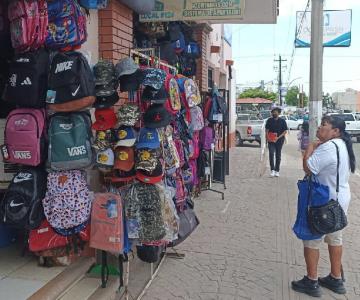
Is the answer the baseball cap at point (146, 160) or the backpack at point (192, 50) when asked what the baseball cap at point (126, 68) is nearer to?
the baseball cap at point (146, 160)

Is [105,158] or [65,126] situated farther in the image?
[105,158]

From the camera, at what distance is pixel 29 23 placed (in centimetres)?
365

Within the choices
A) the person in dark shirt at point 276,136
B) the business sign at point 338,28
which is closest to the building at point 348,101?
the business sign at point 338,28

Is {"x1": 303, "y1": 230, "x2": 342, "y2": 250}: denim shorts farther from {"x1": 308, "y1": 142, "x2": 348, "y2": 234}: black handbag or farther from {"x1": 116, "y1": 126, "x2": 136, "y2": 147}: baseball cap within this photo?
{"x1": 116, "y1": 126, "x2": 136, "y2": 147}: baseball cap

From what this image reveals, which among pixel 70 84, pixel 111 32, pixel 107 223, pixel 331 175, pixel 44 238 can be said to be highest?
pixel 111 32

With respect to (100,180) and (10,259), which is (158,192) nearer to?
(100,180)

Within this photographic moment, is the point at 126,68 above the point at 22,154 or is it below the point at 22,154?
above

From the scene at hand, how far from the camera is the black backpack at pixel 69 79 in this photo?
362 centimetres

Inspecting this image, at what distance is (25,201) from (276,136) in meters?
9.14

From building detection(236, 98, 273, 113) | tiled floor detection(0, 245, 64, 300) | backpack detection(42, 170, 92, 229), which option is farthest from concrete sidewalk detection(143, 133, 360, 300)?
building detection(236, 98, 273, 113)

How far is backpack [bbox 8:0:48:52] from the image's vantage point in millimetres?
3648

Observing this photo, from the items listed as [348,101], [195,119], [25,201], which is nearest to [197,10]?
[195,119]

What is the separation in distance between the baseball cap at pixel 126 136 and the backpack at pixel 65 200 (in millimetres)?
425

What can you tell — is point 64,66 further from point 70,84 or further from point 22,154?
point 22,154
